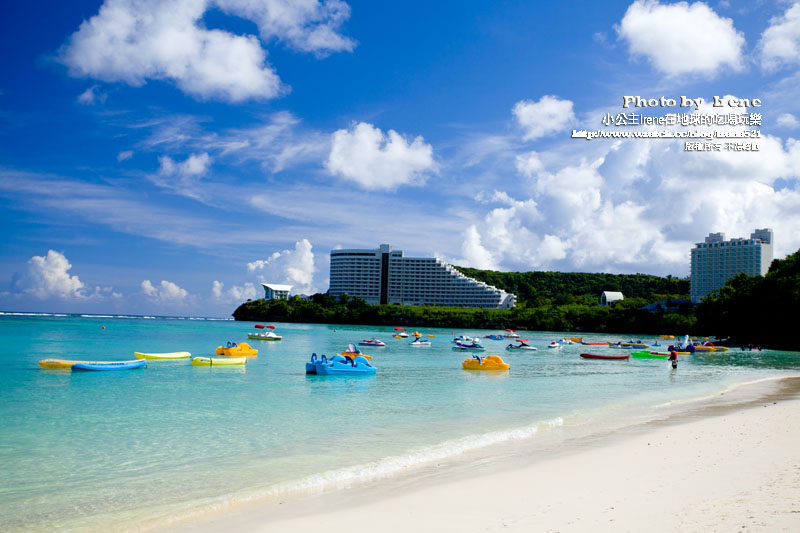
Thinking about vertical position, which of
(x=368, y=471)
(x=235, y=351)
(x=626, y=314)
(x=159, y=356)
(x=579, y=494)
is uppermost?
(x=626, y=314)

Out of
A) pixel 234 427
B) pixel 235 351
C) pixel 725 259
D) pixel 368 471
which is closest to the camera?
pixel 368 471

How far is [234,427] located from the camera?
14852 mm

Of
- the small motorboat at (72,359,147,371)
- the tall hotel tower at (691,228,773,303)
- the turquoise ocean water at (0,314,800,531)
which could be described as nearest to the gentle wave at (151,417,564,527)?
the turquoise ocean water at (0,314,800,531)

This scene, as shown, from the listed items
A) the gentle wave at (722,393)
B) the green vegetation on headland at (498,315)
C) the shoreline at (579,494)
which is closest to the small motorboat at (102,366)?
the shoreline at (579,494)

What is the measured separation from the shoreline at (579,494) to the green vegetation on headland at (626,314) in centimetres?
6619

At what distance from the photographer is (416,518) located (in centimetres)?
711

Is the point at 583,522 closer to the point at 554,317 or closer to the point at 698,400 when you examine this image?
the point at 698,400

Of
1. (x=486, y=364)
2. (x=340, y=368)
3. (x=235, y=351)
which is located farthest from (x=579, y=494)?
(x=235, y=351)

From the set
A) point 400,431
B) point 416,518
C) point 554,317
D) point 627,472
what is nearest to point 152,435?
point 400,431

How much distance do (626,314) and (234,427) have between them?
128 m

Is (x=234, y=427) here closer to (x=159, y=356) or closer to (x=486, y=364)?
(x=486, y=364)

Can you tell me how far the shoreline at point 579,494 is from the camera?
6.68 m

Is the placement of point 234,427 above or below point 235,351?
above

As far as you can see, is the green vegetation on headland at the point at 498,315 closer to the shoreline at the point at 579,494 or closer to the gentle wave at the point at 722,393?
the gentle wave at the point at 722,393
